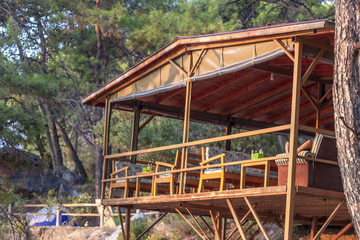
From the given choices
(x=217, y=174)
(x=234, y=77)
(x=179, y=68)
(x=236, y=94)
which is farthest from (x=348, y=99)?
(x=236, y=94)

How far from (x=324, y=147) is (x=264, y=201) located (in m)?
1.59

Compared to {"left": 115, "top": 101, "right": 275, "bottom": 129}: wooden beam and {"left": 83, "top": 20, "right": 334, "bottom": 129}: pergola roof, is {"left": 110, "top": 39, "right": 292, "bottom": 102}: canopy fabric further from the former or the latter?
{"left": 115, "top": 101, "right": 275, "bottom": 129}: wooden beam

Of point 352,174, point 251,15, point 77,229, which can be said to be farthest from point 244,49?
point 251,15

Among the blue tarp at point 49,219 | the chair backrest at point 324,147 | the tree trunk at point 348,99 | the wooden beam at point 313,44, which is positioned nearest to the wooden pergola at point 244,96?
the wooden beam at point 313,44

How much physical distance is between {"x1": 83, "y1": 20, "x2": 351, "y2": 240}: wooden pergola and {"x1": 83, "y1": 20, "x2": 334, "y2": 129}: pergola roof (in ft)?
0.06

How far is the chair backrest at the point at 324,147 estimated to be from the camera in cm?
838

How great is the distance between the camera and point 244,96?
12672 millimetres

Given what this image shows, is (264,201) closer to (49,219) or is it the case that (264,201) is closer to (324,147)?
(324,147)

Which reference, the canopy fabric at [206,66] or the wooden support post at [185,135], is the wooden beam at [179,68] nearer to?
the canopy fabric at [206,66]

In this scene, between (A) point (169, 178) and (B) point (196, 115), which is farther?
(B) point (196, 115)

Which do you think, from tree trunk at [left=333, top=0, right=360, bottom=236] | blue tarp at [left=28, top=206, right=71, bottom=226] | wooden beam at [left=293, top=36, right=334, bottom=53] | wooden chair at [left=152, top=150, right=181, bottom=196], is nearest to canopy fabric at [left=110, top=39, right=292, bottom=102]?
wooden beam at [left=293, top=36, right=334, bottom=53]

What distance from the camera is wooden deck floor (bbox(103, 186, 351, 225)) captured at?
8.31 metres

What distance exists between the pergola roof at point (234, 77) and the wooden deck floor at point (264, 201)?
2.01 meters

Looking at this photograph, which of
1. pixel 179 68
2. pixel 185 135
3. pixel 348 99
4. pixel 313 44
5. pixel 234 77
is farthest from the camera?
pixel 234 77
